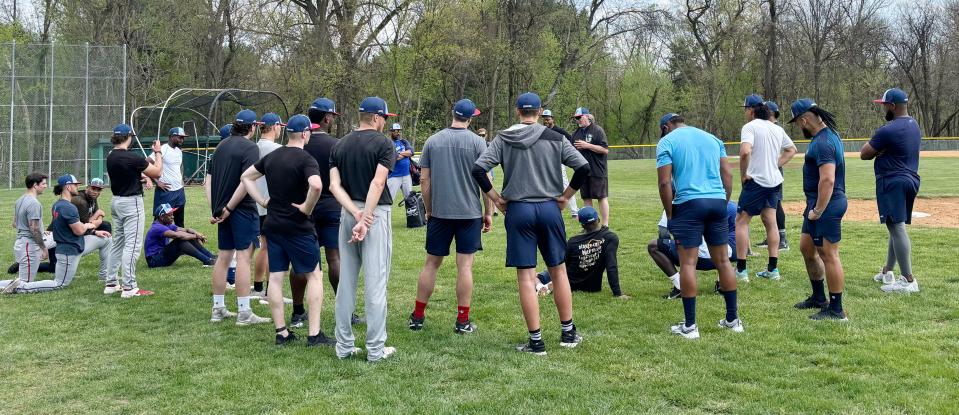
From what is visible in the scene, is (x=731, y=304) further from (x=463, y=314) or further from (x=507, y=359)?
(x=463, y=314)

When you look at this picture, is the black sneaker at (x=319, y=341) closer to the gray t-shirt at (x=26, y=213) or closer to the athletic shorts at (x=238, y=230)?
the athletic shorts at (x=238, y=230)

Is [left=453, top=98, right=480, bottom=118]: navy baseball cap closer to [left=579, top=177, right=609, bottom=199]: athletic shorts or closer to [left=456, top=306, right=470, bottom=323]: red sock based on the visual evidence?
[left=456, top=306, right=470, bottom=323]: red sock

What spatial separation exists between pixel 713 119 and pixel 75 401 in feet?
180

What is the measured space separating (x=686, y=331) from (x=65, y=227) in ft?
22.3

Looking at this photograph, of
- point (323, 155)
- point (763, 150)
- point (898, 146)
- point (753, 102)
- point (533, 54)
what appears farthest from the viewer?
point (533, 54)

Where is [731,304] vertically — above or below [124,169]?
below

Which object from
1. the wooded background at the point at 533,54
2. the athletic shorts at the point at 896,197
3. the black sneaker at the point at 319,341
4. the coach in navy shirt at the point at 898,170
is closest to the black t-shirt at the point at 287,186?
the black sneaker at the point at 319,341

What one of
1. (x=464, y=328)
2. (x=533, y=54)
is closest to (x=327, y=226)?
(x=464, y=328)

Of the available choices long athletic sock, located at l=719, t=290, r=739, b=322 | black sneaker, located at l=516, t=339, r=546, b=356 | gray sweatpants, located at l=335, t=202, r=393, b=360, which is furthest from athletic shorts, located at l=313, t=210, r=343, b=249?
long athletic sock, located at l=719, t=290, r=739, b=322

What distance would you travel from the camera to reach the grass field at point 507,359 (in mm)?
4473

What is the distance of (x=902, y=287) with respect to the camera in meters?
7.19

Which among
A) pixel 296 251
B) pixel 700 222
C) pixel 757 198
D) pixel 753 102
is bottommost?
pixel 296 251

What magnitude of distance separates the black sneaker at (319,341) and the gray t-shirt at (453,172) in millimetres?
1306

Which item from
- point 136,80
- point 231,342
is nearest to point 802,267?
point 231,342
